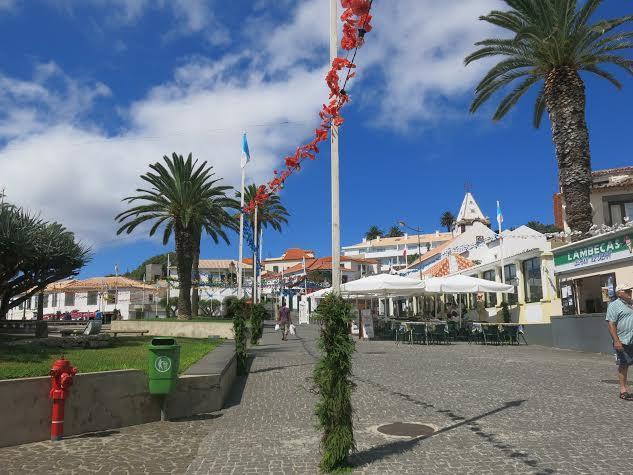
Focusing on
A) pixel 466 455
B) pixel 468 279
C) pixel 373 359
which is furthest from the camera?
pixel 468 279

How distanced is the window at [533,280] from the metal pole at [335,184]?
18008 millimetres

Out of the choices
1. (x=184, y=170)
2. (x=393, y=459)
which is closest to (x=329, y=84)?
(x=393, y=459)

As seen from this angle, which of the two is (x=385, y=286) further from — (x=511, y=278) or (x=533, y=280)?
(x=511, y=278)

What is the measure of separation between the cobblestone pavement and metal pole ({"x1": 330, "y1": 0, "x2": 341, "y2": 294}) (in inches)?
73.8

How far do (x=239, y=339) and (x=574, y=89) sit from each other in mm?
13780

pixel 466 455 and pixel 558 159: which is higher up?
pixel 558 159

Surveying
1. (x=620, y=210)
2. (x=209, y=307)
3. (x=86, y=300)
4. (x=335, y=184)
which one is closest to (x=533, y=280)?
(x=620, y=210)

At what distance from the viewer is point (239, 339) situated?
39.1 feet

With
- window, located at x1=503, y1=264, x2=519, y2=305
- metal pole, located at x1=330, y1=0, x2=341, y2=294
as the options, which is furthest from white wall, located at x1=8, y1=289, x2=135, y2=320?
metal pole, located at x1=330, y1=0, x2=341, y2=294

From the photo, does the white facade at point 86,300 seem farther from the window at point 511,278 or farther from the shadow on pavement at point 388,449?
the shadow on pavement at point 388,449

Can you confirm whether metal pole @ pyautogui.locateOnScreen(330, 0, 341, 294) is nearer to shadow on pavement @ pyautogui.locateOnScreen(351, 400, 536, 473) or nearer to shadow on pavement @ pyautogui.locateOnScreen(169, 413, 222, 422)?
shadow on pavement @ pyautogui.locateOnScreen(351, 400, 536, 473)

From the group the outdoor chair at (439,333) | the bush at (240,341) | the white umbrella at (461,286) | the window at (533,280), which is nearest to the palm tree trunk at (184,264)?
the white umbrella at (461,286)

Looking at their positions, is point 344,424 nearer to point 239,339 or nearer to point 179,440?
point 179,440

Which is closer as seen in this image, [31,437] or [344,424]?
[344,424]
